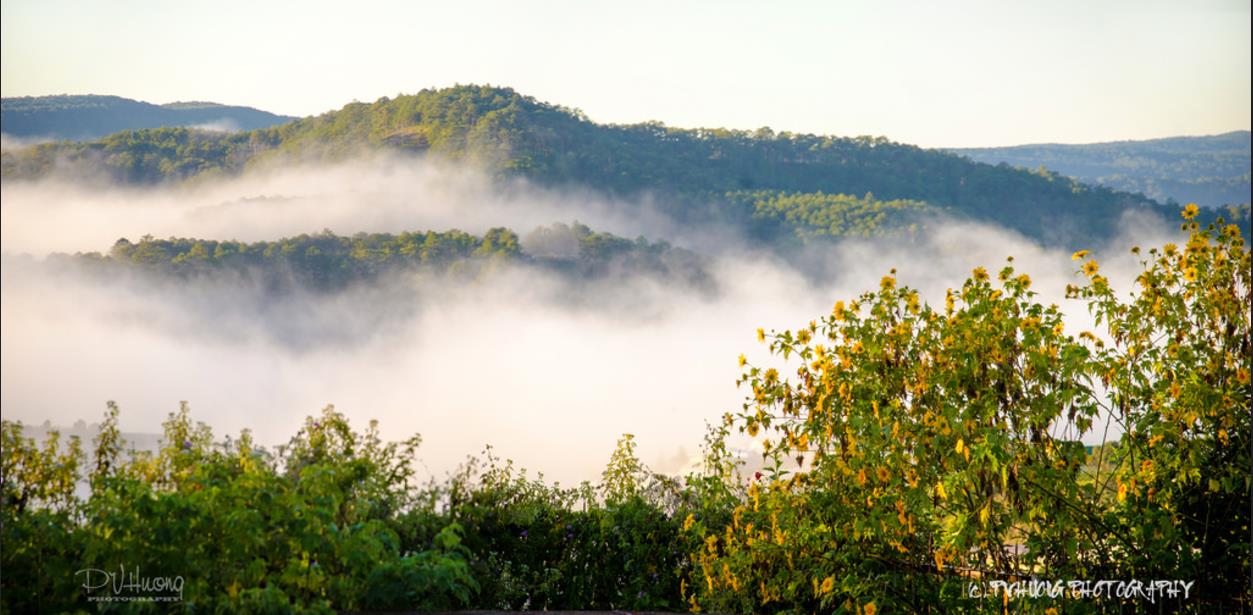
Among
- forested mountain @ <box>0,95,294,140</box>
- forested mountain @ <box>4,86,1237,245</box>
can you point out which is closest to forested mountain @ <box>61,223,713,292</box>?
forested mountain @ <box>4,86,1237,245</box>

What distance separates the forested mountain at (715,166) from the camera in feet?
115

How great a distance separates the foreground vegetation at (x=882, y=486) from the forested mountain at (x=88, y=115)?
3876mm

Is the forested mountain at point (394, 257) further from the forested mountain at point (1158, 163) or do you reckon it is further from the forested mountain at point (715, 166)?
the forested mountain at point (1158, 163)

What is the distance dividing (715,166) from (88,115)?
78.4ft

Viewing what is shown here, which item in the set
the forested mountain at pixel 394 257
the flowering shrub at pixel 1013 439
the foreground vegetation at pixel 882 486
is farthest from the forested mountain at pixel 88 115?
the forested mountain at pixel 394 257

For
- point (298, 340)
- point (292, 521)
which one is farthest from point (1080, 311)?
point (292, 521)

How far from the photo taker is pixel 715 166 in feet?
120

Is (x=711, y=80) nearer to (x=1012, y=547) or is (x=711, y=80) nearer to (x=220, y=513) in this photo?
(x=1012, y=547)

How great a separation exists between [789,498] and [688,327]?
32513 mm

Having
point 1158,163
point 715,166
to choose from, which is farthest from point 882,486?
point 715,166

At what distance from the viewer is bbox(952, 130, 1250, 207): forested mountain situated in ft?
77.5

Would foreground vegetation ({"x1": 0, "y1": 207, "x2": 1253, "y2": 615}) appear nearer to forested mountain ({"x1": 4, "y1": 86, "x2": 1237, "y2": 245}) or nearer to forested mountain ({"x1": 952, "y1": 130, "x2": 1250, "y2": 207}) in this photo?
forested mountain ({"x1": 952, "y1": 130, "x2": 1250, "y2": 207})

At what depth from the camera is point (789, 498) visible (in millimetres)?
4547

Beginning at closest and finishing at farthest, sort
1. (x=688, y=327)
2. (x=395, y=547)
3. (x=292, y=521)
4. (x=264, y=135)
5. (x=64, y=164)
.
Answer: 1. (x=292, y=521)
2. (x=395, y=547)
3. (x=64, y=164)
4. (x=264, y=135)
5. (x=688, y=327)
